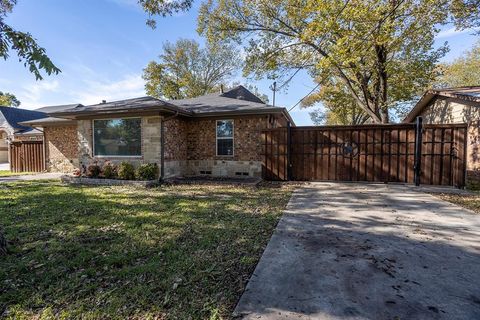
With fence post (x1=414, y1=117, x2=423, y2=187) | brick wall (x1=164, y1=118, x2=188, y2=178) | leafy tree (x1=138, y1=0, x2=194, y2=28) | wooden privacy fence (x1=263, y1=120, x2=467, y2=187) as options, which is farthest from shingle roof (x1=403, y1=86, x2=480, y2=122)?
brick wall (x1=164, y1=118, x2=188, y2=178)

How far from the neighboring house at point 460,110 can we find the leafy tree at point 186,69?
1877 centimetres

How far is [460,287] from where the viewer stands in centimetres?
223

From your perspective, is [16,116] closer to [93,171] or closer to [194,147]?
[93,171]

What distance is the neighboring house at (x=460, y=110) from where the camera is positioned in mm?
7141

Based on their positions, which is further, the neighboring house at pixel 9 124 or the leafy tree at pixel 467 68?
the neighboring house at pixel 9 124

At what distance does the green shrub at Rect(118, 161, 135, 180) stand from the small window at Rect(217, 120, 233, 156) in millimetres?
3423

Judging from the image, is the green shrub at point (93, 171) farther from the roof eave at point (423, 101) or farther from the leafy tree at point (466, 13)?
the leafy tree at point (466, 13)

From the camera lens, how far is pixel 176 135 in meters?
9.70

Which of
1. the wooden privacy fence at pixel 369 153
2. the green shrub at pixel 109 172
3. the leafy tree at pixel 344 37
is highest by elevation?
the leafy tree at pixel 344 37

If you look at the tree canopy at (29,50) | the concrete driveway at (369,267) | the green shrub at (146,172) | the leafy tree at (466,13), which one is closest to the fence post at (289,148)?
the concrete driveway at (369,267)

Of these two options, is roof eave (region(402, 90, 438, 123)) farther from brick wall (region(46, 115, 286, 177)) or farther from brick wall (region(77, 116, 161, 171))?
brick wall (region(77, 116, 161, 171))

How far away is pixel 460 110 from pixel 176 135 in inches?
402

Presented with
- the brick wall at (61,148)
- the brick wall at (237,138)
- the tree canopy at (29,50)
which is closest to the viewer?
the tree canopy at (29,50)

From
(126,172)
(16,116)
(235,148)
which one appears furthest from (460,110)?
(16,116)
